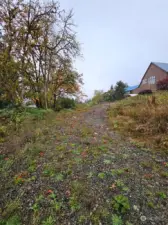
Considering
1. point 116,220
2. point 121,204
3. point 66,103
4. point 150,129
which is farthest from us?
point 66,103

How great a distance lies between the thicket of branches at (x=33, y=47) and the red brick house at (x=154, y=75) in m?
18.2

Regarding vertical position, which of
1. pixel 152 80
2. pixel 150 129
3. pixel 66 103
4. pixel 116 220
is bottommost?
pixel 116 220

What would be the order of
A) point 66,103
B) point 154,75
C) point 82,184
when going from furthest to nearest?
1. point 154,75
2. point 66,103
3. point 82,184

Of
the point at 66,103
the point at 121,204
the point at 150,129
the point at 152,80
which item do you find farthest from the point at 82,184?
the point at 152,80

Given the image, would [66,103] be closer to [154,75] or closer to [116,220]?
[116,220]

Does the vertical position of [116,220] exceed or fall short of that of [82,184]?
it falls short

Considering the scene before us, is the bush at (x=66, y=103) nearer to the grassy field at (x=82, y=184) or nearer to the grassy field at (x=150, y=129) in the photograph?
the grassy field at (x=150, y=129)

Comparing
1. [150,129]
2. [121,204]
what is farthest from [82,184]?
[150,129]

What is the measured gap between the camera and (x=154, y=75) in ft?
80.9

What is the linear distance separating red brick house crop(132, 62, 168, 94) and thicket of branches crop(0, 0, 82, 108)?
18204mm

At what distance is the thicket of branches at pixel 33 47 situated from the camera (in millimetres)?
7230

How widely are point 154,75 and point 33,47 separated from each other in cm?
2286

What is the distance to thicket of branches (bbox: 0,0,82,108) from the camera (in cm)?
723

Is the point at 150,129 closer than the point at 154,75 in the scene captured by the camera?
Yes
